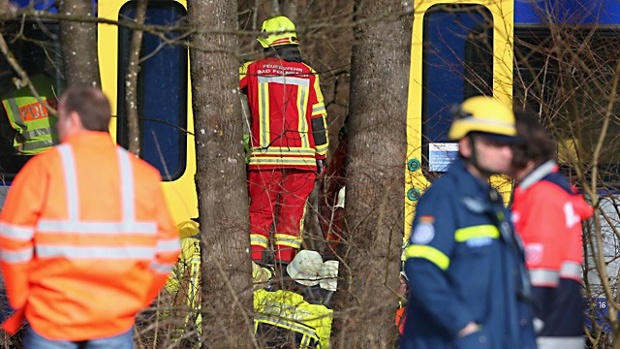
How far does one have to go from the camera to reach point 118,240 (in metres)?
4.34

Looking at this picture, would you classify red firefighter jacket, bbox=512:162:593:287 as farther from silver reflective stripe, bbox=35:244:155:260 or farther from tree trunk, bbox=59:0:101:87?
tree trunk, bbox=59:0:101:87

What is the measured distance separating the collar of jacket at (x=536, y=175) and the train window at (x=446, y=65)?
11.8ft

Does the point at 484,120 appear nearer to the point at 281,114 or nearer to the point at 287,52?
the point at 281,114

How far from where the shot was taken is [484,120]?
4078mm

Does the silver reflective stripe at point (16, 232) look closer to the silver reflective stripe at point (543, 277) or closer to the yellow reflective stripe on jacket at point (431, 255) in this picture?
the yellow reflective stripe on jacket at point (431, 255)

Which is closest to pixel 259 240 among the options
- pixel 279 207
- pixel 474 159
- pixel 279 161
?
pixel 279 207

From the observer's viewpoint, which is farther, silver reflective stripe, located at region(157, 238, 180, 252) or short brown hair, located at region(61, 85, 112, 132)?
silver reflective stripe, located at region(157, 238, 180, 252)

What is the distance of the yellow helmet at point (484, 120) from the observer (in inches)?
160

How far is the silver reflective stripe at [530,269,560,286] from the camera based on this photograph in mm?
4445

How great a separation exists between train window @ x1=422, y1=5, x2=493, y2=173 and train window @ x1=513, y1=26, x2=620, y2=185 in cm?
56

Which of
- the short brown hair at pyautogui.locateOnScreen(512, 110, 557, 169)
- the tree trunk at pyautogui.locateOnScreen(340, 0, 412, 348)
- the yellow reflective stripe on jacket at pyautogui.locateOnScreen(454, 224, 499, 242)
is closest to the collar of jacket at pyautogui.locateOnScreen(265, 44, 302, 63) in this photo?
the tree trunk at pyautogui.locateOnScreen(340, 0, 412, 348)

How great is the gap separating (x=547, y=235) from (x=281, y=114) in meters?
3.96

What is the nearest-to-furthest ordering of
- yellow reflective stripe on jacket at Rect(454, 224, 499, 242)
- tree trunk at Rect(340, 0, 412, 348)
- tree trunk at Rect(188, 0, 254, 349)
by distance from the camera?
yellow reflective stripe on jacket at Rect(454, 224, 499, 242)
tree trunk at Rect(340, 0, 412, 348)
tree trunk at Rect(188, 0, 254, 349)

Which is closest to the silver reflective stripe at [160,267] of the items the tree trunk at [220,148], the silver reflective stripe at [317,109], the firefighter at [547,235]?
the firefighter at [547,235]
